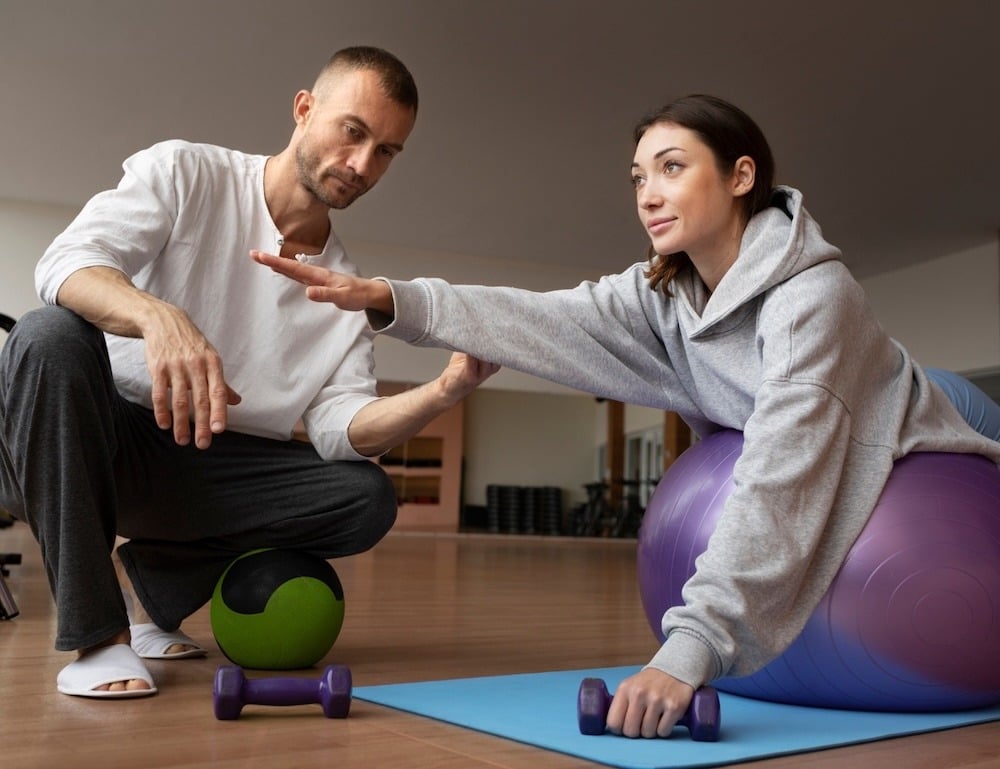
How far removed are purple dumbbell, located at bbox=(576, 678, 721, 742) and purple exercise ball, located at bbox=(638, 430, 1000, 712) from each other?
28 centimetres

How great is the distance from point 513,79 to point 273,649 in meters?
3.94

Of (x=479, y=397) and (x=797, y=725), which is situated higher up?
(x=479, y=397)

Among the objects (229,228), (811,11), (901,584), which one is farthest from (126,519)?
(811,11)

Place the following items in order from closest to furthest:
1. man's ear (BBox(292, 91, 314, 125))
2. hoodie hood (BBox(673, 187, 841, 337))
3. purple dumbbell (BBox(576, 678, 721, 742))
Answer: purple dumbbell (BBox(576, 678, 721, 742))
hoodie hood (BBox(673, 187, 841, 337))
man's ear (BBox(292, 91, 314, 125))

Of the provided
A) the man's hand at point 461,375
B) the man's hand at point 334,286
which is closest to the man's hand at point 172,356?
the man's hand at point 334,286

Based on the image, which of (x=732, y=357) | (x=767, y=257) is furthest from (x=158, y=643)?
(x=767, y=257)

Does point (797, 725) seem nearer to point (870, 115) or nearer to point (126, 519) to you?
point (126, 519)

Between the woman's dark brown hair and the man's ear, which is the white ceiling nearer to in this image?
the man's ear

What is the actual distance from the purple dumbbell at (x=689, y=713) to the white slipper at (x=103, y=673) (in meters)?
0.60

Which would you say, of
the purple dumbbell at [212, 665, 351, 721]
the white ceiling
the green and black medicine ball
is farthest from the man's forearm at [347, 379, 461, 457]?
the white ceiling

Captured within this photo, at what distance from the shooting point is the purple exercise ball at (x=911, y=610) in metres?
1.41

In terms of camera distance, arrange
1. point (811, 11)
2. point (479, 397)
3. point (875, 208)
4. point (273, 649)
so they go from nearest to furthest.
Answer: point (273, 649)
point (811, 11)
point (875, 208)
point (479, 397)

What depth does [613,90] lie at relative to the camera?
518 cm

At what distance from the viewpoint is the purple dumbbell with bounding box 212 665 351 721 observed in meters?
1.24
